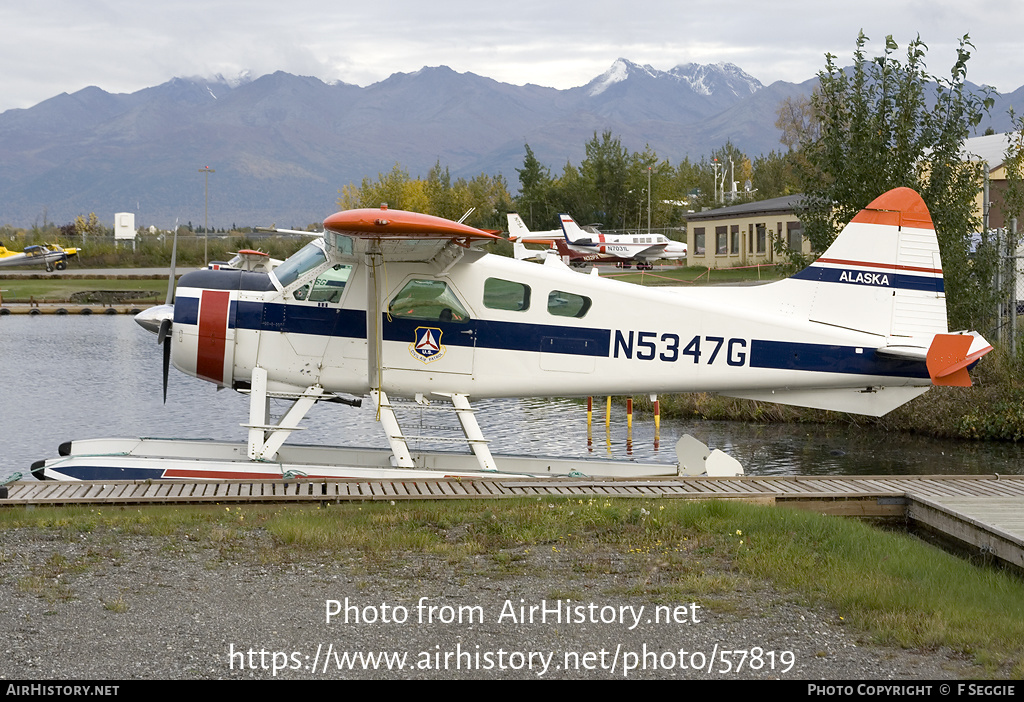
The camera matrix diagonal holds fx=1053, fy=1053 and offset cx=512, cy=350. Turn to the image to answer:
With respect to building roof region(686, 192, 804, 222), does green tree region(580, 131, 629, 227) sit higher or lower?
higher

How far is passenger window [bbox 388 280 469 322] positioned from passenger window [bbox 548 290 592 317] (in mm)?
869

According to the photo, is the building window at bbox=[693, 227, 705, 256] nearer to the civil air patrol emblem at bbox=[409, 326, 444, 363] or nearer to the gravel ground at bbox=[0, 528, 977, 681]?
the civil air patrol emblem at bbox=[409, 326, 444, 363]

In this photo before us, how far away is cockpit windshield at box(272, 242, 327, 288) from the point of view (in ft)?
34.5

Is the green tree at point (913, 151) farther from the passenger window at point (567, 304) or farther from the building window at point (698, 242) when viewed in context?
the building window at point (698, 242)

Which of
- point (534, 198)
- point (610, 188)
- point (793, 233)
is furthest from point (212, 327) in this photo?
point (534, 198)

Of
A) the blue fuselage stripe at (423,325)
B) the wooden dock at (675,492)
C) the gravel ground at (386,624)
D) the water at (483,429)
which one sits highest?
the blue fuselage stripe at (423,325)

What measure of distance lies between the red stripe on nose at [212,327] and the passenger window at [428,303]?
66.0 inches

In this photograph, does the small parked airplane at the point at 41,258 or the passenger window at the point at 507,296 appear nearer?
the passenger window at the point at 507,296

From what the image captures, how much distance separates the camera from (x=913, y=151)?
53.1 feet

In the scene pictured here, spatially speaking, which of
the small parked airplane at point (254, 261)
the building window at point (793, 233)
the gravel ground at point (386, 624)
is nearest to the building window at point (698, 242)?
the building window at point (793, 233)

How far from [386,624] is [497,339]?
4.97 metres

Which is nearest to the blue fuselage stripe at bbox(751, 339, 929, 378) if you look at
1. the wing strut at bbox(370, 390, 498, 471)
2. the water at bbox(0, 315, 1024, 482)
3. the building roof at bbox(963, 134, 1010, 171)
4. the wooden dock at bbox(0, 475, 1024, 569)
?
the wooden dock at bbox(0, 475, 1024, 569)

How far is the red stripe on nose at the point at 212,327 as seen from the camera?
34.4 ft
